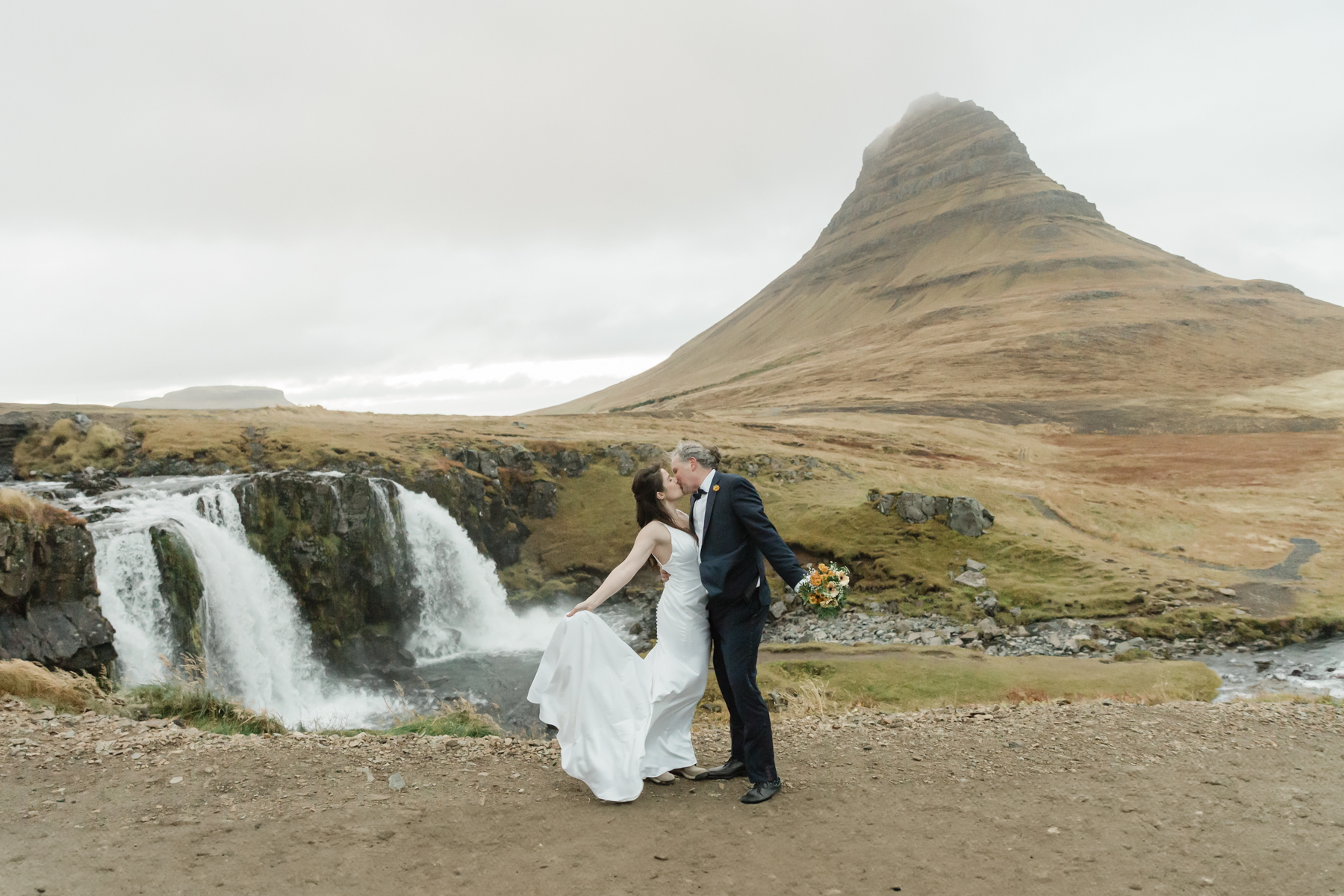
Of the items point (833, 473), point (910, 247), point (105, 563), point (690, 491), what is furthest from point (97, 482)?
point (910, 247)

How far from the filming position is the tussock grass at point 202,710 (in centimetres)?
940

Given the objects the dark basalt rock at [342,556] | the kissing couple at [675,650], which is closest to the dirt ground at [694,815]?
the kissing couple at [675,650]

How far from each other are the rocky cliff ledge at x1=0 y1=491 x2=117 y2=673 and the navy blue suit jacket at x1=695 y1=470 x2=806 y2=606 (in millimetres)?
14230

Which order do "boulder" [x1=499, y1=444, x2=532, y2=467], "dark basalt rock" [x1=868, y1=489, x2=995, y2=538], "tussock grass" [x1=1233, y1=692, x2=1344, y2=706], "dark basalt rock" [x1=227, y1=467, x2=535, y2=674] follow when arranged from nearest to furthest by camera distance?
"tussock grass" [x1=1233, y1=692, x2=1344, y2=706] < "dark basalt rock" [x1=227, y1=467, x2=535, y2=674] < "dark basalt rock" [x1=868, y1=489, x2=995, y2=538] < "boulder" [x1=499, y1=444, x2=532, y2=467]

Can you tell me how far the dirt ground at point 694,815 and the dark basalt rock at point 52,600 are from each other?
25.8ft

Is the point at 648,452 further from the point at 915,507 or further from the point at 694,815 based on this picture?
the point at 694,815

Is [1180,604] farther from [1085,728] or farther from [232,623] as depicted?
[232,623]

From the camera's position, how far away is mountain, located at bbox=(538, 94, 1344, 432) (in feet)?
308

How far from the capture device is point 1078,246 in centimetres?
16350

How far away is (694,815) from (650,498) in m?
2.75

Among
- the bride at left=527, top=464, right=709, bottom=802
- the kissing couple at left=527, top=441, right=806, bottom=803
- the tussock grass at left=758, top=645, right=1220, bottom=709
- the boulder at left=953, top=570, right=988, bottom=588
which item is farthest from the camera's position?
the boulder at left=953, top=570, right=988, bottom=588

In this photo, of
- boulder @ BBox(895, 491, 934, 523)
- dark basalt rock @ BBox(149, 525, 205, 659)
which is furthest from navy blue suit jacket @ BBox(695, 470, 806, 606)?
boulder @ BBox(895, 491, 934, 523)

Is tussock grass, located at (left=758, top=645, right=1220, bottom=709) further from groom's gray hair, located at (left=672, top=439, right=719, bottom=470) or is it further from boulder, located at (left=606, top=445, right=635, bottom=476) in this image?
boulder, located at (left=606, top=445, right=635, bottom=476)

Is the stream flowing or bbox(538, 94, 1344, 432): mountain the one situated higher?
bbox(538, 94, 1344, 432): mountain
